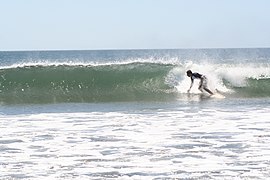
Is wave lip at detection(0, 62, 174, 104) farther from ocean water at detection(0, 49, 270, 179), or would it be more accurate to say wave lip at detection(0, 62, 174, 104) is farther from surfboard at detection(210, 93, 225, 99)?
surfboard at detection(210, 93, 225, 99)

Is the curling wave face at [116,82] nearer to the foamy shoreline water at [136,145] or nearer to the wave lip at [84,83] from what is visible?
the wave lip at [84,83]

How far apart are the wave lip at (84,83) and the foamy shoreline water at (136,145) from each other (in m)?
6.16

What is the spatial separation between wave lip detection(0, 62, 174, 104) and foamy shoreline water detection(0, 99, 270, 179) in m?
6.16

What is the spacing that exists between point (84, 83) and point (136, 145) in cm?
1499

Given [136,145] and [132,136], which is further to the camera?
[132,136]

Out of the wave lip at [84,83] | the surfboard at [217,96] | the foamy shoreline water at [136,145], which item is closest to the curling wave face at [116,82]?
the wave lip at [84,83]

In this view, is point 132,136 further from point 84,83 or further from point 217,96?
point 84,83

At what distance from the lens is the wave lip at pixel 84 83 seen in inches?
824

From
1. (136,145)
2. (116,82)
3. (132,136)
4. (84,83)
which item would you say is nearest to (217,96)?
(116,82)

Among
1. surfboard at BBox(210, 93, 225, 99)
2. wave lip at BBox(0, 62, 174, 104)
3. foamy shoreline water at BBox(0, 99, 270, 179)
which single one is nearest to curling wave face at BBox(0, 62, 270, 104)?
wave lip at BBox(0, 62, 174, 104)

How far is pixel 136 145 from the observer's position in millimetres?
9359

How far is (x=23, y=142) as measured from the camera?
32.0ft

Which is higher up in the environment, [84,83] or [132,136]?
[84,83]

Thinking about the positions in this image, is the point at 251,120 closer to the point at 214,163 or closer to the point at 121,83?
the point at 214,163
